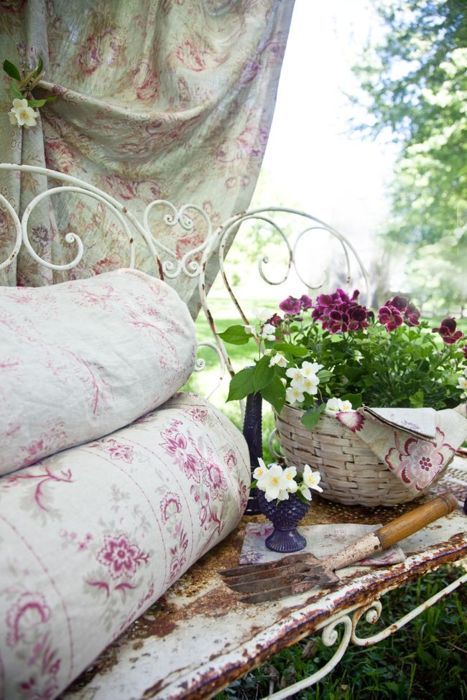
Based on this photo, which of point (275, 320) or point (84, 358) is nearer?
point (84, 358)

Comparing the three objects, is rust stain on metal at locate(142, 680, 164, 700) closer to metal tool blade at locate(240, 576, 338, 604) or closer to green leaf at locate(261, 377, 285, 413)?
metal tool blade at locate(240, 576, 338, 604)

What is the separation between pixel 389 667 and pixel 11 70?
176 centimetres

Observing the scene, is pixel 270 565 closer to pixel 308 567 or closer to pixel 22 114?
pixel 308 567

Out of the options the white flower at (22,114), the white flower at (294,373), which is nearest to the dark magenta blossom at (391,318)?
the white flower at (294,373)

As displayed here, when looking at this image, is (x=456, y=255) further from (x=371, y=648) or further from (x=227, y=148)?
(x=371, y=648)

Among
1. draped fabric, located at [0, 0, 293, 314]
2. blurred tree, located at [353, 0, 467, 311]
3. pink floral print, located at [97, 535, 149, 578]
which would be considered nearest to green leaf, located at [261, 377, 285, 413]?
pink floral print, located at [97, 535, 149, 578]

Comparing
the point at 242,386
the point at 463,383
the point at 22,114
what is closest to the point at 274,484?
the point at 242,386

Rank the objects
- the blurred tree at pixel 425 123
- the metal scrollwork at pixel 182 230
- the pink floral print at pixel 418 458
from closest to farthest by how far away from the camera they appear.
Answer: the pink floral print at pixel 418 458
the metal scrollwork at pixel 182 230
the blurred tree at pixel 425 123

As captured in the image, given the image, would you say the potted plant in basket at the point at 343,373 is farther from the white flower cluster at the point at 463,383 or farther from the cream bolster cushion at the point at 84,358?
the cream bolster cushion at the point at 84,358

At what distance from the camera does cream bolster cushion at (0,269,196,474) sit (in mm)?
732

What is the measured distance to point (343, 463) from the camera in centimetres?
112

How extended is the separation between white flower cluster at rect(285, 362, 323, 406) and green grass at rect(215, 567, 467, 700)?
0.67 meters

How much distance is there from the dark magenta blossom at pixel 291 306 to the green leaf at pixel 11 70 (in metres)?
0.85

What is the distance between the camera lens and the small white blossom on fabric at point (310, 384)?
3.57 ft
